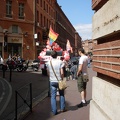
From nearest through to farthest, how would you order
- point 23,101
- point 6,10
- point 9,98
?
point 23,101 < point 9,98 < point 6,10

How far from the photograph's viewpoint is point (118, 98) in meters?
2.63

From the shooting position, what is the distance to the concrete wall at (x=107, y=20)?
271 cm

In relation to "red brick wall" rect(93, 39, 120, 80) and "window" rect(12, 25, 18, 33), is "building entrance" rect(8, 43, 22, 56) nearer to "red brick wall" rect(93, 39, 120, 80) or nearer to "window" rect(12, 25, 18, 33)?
"window" rect(12, 25, 18, 33)

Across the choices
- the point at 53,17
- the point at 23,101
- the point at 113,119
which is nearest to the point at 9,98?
the point at 23,101

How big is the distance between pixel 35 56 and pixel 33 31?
376 centimetres

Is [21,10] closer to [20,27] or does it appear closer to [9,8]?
[9,8]

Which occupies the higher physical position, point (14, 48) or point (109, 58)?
point (14, 48)

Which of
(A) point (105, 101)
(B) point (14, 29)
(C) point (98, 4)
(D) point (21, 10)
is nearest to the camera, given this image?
(A) point (105, 101)

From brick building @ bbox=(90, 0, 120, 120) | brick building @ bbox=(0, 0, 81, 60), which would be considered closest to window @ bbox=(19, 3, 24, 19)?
brick building @ bbox=(0, 0, 81, 60)

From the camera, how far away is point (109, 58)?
9.84 ft

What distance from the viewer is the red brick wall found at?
2.74 meters

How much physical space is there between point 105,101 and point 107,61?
456 millimetres

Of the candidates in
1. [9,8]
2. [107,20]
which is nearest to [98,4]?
[107,20]

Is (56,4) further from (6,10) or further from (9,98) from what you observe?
(9,98)
